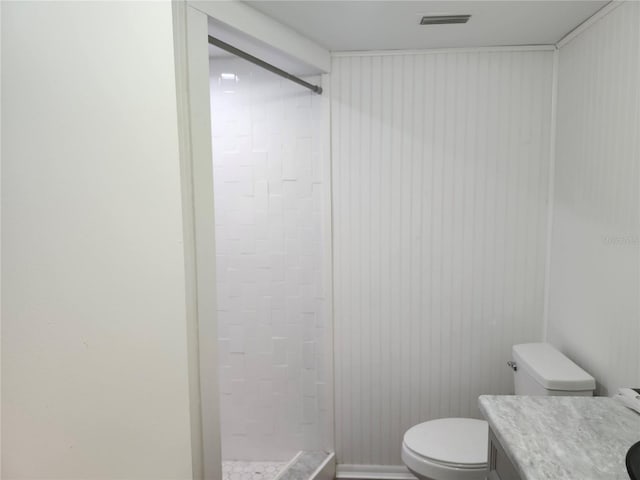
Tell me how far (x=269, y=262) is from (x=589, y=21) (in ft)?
5.59

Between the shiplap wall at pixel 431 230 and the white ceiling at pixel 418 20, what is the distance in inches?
4.8

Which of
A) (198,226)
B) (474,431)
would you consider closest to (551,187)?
(474,431)

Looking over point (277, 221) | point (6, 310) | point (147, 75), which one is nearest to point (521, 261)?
point (277, 221)

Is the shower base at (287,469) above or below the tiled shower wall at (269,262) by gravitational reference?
below

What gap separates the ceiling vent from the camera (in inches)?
A: 73.3

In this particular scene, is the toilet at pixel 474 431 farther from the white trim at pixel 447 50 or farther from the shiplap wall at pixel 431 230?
the white trim at pixel 447 50

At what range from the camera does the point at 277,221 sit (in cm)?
243

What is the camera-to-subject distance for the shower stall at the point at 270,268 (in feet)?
7.80

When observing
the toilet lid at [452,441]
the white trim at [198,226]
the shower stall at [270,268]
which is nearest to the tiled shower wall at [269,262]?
the shower stall at [270,268]

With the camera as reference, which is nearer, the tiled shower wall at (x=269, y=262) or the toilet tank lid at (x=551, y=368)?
the toilet tank lid at (x=551, y=368)

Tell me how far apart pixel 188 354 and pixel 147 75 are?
0.85 m

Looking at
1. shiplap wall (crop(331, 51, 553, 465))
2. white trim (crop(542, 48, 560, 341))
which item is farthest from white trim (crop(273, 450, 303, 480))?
white trim (crop(542, 48, 560, 341))

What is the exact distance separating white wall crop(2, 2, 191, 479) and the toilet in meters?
0.90

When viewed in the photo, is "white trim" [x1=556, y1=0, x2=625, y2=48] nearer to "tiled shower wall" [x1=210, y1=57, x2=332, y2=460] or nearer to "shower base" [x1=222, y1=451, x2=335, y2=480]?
"tiled shower wall" [x1=210, y1=57, x2=332, y2=460]
